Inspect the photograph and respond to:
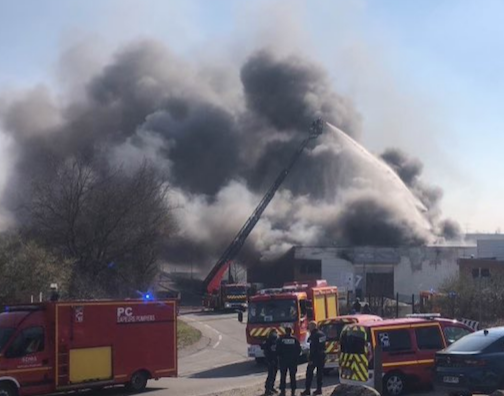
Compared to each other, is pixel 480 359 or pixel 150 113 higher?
pixel 150 113

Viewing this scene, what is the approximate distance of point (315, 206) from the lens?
6981cm

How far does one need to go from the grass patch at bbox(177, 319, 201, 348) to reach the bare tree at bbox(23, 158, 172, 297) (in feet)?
15.0

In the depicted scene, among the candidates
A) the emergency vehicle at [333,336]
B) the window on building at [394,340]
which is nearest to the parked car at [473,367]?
the window on building at [394,340]

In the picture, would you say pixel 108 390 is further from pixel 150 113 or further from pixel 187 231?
pixel 150 113

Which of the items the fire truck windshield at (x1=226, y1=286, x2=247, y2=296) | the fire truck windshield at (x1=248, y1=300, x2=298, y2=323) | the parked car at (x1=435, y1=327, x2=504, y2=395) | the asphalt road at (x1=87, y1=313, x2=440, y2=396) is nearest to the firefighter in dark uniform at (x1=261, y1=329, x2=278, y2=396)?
the asphalt road at (x1=87, y1=313, x2=440, y2=396)

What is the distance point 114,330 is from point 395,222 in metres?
50.3

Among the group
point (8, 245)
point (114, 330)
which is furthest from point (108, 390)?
point (8, 245)

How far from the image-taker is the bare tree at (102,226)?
39.4 meters

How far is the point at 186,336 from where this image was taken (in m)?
32.8

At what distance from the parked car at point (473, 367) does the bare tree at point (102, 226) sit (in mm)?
25924

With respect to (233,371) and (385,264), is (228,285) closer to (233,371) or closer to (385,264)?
(385,264)

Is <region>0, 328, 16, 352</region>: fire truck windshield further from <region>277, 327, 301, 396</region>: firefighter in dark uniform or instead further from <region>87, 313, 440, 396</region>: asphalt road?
Answer: <region>277, 327, 301, 396</region>: firefighter in dark uniform

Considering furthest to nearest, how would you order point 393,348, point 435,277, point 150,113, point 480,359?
point 150,113
point 435,277
point 393,348
point 480,359

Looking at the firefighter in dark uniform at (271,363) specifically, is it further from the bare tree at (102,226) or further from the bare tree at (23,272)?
the bare tree at (102,226)
